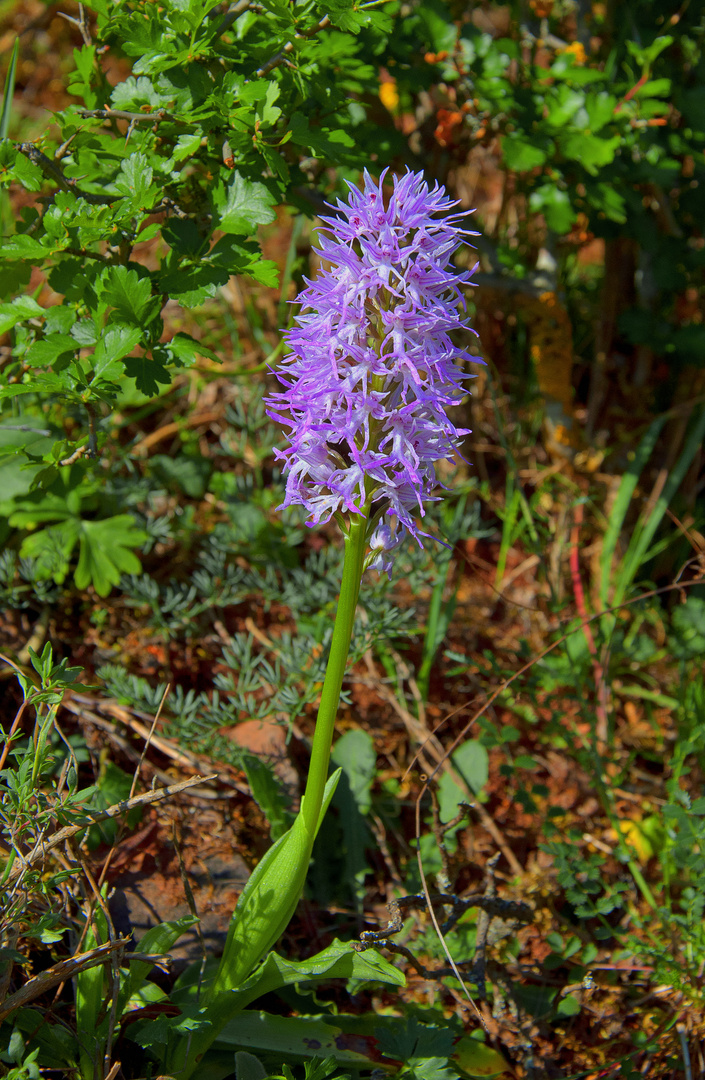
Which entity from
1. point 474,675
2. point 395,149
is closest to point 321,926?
point 474,675

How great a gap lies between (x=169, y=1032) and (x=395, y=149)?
→ 2.60m

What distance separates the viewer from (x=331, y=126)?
2.07 meters

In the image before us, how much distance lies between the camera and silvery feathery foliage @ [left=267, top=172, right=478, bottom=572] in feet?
4.57

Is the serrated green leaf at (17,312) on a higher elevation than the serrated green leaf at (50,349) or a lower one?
higher

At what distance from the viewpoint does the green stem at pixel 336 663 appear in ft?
5.09

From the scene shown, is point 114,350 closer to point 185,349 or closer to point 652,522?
point 185,349

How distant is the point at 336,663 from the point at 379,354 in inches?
24.3

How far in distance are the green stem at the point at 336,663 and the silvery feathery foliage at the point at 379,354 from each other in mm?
84

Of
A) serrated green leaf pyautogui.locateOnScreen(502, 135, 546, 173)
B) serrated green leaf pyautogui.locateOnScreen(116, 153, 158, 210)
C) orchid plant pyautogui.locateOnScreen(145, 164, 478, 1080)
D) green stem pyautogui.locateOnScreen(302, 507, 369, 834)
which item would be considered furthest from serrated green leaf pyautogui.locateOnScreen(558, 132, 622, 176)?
green stem pyautogui.locateOnScreen(302, 507, 369, 834)

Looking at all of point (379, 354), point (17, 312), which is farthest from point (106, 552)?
point (379, 354)

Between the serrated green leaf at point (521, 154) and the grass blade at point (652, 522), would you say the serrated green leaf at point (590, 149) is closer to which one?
the serrated green leaf at point (521, 154)

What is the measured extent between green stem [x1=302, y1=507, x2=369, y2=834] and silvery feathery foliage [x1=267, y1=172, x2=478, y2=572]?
84 mm

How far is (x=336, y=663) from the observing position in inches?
64.7

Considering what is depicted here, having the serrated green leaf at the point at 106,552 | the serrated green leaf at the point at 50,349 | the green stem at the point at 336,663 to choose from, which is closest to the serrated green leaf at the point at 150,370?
the serrated green leaf at the point at 50,349
